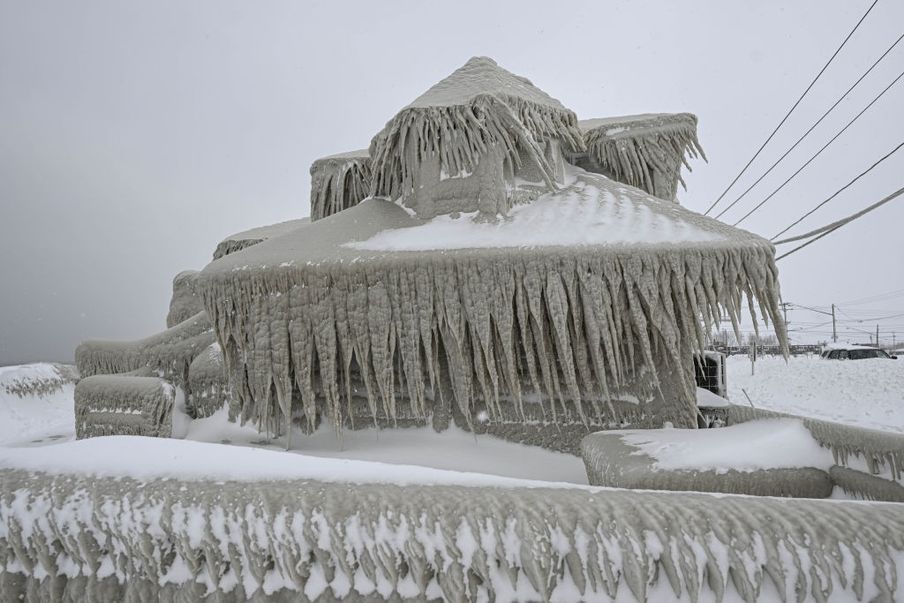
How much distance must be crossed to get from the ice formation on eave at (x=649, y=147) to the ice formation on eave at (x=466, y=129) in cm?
69

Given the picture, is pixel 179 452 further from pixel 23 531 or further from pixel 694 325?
pixel 694 325

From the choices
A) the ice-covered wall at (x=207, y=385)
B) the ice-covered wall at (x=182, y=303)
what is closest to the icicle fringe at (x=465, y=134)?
the ice-covered wall at (x=207, y=385)

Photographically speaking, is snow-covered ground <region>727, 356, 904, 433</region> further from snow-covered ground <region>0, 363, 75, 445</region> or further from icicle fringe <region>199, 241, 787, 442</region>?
snow-covered ground <region>0, 363, 75, 445</region>

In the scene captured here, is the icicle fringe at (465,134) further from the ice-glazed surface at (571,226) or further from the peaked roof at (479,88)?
the ice-glazed surface at (571,226)

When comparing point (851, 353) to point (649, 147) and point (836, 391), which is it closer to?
point (836, 391)

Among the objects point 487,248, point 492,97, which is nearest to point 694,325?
point 487,248

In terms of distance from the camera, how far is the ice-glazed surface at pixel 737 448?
283 centimetres

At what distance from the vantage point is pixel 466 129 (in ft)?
14.9

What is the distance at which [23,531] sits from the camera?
2008mm

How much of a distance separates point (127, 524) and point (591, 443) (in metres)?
2.74

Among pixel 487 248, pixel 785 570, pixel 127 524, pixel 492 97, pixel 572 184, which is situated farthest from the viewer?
pixel 572 184

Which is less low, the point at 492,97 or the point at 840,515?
the point at 492,97

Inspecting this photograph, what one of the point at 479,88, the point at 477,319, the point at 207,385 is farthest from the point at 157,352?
the point at 479,88

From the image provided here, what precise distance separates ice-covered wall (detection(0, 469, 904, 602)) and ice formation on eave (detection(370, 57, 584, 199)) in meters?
3.46
